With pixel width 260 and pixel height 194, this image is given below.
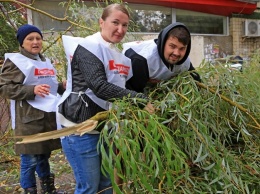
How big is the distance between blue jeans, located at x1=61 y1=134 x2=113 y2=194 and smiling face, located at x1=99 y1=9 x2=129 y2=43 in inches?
20.9

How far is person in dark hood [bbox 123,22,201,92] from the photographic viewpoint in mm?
1713

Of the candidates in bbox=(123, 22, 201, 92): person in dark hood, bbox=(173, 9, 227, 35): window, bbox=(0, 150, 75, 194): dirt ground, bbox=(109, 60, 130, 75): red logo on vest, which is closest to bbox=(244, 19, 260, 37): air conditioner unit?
bbox=(173, 9, 227, 35): window

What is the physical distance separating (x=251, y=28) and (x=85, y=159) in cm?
829

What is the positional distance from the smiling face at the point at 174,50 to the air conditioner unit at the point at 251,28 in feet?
25.5

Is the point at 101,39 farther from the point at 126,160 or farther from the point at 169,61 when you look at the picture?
the point at 126,160

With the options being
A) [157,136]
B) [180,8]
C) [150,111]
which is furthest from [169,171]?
[180,8]

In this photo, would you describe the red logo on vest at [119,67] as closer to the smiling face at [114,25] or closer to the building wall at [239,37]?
the smiling face at [114,25]

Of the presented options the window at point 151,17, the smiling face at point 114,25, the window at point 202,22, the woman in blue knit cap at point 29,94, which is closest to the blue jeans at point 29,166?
the woman in blue knit cap at point 29,94

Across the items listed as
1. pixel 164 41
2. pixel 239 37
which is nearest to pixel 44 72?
pixel 164 41

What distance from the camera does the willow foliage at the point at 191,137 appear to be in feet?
4.18

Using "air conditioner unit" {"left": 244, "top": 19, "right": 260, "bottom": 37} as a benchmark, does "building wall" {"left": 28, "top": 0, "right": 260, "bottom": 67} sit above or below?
below

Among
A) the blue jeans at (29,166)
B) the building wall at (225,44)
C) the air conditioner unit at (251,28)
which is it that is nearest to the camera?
the blue jeans at (29,166)

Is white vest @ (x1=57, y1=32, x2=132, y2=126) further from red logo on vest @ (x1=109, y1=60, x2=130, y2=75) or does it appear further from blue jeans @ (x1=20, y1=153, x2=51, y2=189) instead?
blue jeans @ (x1=20, y1=153, x2=51, y2=189)

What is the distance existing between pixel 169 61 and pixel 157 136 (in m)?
0.62
